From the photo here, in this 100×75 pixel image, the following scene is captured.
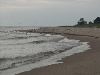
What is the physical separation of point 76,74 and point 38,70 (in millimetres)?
2412

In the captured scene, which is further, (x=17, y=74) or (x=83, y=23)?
(x=83, y=23)

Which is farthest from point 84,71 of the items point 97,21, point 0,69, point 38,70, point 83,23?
point 83,23

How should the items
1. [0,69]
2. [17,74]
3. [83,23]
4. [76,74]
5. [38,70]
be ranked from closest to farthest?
[76,74], [17,74], [38,70], [0,69], [83,23]

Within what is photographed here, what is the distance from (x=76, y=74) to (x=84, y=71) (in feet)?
2.25

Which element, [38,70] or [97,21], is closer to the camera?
[38,70]

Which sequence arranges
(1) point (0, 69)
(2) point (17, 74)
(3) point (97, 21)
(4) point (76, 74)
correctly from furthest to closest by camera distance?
(3) point (97, 21), (1) point (0, 69), (2) point (17, 74), (4) point (76, 74)

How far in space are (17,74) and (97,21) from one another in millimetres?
116373

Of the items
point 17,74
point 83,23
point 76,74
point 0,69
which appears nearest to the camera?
point 76,74

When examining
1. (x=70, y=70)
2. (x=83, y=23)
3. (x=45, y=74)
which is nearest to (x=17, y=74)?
(x=45, y=74)

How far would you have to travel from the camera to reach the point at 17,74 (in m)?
12.5

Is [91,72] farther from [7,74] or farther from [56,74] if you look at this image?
[7,74]

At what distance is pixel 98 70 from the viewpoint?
1212 centimetres

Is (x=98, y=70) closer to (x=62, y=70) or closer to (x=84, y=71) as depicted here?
(x=84, y=71)

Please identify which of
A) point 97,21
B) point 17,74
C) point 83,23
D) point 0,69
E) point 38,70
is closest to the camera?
point 17,74
